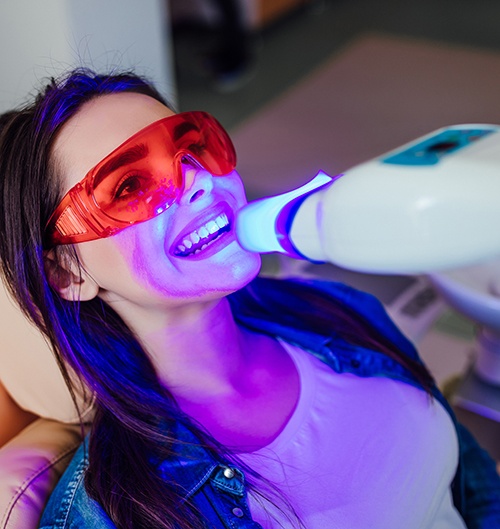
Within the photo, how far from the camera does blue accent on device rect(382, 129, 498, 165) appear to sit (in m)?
0.71

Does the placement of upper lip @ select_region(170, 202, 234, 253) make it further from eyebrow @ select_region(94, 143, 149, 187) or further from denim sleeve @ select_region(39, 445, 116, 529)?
denim sleeve @ select_region(39, 445, 116, 529)

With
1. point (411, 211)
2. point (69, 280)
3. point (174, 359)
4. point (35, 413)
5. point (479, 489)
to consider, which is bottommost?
point (479, 489)

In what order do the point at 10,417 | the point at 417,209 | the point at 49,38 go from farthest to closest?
the point at 49,38
the point at 10,417
the point at 417,209

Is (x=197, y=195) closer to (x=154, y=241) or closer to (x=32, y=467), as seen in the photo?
(x=154, y=241)

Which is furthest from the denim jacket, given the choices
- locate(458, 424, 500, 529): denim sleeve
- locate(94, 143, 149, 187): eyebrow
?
locate(94, 143, 149, 187): eyebrow

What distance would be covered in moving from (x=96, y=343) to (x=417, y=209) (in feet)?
1.77

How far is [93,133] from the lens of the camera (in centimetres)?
93

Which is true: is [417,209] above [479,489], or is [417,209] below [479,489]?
above

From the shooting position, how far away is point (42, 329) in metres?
1.01

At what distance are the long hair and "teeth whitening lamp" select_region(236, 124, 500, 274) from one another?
1.19ft

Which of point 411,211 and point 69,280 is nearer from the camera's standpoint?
point 411,211

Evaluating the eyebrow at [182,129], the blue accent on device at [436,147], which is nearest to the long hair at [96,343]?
the eyebrow at [182,129]

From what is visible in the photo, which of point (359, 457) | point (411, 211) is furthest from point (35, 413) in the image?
point (411, 211)

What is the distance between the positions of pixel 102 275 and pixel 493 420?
1.01 meters
